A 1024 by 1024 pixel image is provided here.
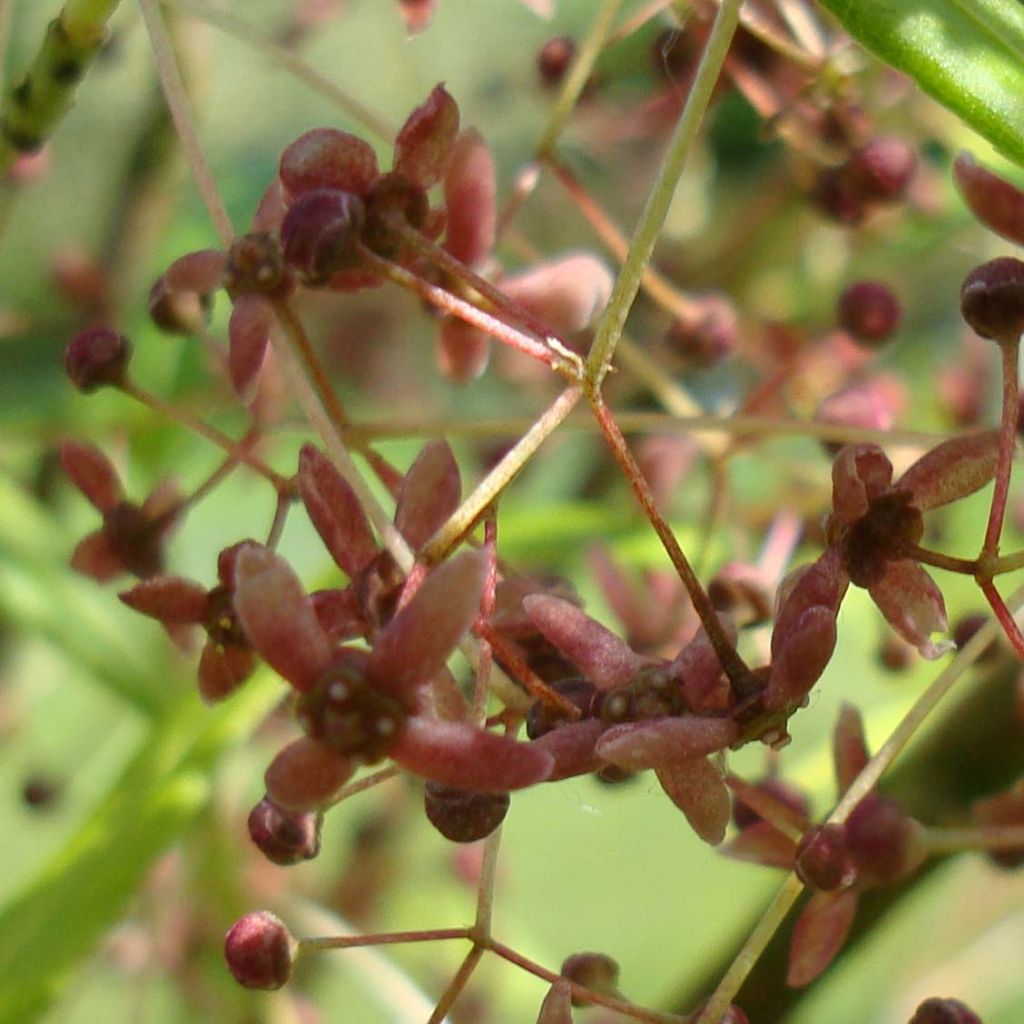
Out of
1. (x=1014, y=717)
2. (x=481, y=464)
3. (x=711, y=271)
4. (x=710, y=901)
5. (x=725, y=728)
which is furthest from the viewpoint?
(x=710, y=901)

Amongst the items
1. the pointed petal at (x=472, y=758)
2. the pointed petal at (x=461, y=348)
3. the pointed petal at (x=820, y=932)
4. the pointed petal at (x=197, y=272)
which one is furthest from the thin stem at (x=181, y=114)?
the pointed petal at (x=820, y=932)

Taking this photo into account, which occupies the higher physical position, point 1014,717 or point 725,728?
point 1014,717

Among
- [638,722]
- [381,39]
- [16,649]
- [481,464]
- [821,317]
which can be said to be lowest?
[638,722]

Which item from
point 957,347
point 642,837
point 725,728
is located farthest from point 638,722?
point 642,837

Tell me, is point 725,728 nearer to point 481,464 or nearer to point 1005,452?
point 1005,452

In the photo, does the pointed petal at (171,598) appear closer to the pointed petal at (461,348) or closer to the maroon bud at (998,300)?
the pointed petal at (461,348)

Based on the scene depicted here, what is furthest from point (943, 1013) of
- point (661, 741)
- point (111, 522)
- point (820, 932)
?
point (111, 522)

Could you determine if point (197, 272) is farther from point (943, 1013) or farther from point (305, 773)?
point (943, 1013)

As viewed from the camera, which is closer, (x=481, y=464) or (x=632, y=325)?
(x=481, y=464)
